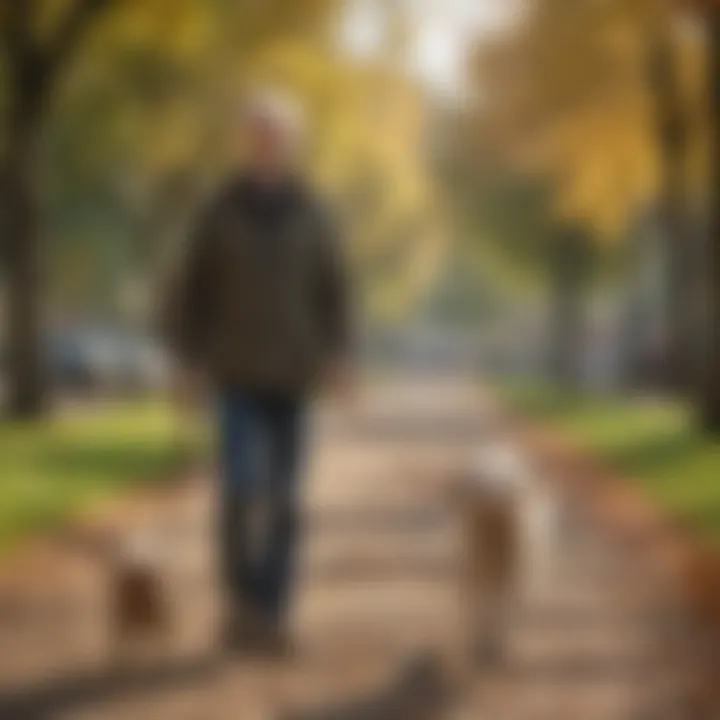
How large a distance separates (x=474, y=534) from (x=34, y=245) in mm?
1390

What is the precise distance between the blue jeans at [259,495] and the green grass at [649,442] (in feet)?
1.98

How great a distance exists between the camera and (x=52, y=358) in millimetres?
3428

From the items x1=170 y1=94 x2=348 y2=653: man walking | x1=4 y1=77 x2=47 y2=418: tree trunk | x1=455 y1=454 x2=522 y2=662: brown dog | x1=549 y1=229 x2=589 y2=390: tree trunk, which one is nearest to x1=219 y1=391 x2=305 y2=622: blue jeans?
x1=170 y1=94 x2=348 y2=653: man walking

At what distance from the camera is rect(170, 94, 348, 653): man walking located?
2701 mm

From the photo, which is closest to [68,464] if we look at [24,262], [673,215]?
[24,262]

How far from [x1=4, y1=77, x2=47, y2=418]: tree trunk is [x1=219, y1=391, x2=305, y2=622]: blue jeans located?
59 centimetres

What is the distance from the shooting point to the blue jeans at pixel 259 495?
9.12 ft

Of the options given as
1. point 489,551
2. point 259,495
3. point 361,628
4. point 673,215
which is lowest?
point 361,628

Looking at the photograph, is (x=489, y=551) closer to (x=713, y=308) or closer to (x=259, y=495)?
(x=259, y=495)

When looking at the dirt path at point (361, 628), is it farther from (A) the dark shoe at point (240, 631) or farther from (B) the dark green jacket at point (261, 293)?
(B) the dark green jacket at point (261, 293)

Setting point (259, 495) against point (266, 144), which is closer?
point (266, 144)

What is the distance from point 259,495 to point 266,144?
666 mm

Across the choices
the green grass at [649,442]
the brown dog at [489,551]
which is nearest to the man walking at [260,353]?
the brown dog at [489,551]

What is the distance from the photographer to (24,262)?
3.42m
